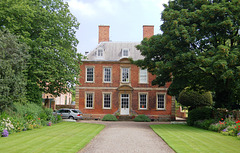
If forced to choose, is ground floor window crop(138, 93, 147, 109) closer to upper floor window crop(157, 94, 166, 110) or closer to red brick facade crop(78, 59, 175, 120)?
red brick facade crop(78, 59, 175, 120)

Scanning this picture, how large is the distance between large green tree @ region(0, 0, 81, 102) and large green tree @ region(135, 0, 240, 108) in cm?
728

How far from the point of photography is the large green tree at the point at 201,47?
18.2 meters

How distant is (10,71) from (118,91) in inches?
775

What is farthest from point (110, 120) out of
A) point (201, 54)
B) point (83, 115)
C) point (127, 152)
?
point (127, 152)

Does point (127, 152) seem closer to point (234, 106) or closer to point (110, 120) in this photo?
point (234, 106)

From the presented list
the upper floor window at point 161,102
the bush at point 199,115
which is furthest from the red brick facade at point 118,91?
the bush at point 199,115

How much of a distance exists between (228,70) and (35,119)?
1402cm

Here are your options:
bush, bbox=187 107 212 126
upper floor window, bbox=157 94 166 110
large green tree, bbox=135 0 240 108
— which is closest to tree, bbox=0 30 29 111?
large green tree, bbox=135 0 240 108

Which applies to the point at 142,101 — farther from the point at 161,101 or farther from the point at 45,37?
the point at 45,37

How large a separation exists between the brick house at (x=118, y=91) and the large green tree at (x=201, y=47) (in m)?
11.5

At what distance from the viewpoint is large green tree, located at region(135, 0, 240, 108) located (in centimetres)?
1822

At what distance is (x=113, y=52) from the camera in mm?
36562

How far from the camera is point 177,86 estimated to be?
71.5 ft

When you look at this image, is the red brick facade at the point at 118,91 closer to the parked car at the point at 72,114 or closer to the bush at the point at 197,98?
the parked car at the point at 72,114
